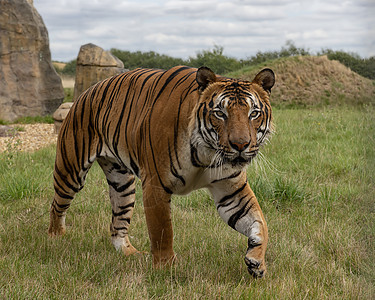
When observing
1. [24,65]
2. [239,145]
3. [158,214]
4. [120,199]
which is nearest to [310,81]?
[24,65]

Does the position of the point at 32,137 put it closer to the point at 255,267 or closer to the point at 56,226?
the point at 56,226

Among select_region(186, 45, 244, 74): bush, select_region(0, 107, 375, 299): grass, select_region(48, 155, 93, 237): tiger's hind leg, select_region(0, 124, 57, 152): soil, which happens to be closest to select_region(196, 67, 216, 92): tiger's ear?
select_region(0, 107, 375, 299): grass

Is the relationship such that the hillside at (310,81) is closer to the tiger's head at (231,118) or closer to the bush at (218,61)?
the bush at (218,61)

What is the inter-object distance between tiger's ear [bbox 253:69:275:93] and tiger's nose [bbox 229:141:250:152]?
0.50 meters

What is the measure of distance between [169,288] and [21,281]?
3.08ft

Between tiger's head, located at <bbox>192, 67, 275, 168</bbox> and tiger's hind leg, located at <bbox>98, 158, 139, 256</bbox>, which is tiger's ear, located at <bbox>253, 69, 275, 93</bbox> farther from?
tiger's hind leg, located at <bbox>98, 158, 139, 256</bbox>

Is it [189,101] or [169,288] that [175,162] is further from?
[169,288]

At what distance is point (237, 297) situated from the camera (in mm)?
2793

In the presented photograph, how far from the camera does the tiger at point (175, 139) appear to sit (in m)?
2.62

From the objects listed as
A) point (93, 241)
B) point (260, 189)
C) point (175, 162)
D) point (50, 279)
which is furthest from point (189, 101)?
point (260, 189)

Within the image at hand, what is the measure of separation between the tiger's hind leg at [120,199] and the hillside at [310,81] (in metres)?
11.5

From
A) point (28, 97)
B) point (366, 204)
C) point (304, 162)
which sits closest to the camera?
point (366, 204)

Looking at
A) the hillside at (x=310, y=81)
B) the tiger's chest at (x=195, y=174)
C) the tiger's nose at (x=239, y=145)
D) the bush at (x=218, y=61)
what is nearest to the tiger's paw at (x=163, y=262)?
the tiger's chest at (x=195, y=174)

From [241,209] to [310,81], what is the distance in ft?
47.8
